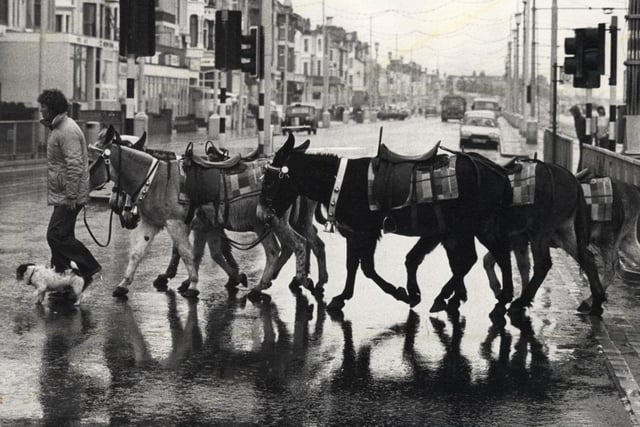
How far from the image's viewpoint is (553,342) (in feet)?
34.9

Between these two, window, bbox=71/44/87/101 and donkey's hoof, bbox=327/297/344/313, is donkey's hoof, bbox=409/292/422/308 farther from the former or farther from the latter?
window, bbox=71/44/87/101

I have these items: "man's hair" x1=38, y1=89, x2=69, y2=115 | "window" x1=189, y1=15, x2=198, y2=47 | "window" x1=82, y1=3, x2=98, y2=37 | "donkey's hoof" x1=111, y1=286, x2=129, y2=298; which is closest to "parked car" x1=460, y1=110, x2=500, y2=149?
"window" x1=82, y1=3, x2=98, y2=37

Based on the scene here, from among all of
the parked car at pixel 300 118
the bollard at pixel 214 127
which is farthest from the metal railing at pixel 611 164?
the parked car at pixel 300 118

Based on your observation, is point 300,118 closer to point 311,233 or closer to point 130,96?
point 130,96

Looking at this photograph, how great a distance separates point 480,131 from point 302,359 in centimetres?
4414

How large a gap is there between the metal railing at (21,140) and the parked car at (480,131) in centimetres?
1951

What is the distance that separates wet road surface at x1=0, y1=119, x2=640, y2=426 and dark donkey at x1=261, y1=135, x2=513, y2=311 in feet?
1.40

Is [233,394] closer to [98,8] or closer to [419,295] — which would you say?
[419,295]

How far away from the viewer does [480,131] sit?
53125 mm

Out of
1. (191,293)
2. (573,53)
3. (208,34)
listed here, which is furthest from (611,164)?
(208,34)

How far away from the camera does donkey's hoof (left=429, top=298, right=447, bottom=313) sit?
38.8ft

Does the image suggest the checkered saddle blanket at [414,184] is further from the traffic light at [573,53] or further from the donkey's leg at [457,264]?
the traffic light at [573,53]

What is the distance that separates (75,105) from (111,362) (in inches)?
1392

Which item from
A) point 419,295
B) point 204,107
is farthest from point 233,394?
point 204,107
